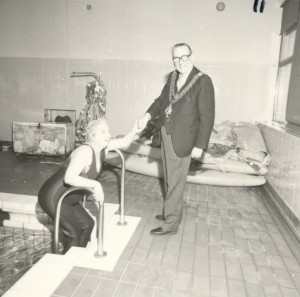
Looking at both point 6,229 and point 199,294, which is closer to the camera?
point 199,294

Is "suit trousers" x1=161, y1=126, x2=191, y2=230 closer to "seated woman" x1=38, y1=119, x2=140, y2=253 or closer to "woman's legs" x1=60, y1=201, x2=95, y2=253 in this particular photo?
"seated woman" x1=38, y1=119, x2=140, y2=253

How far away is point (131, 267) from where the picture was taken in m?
2.27

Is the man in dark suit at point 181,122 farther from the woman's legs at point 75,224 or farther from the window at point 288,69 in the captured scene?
the window at point 288,69

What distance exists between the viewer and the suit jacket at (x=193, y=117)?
2.55 meters

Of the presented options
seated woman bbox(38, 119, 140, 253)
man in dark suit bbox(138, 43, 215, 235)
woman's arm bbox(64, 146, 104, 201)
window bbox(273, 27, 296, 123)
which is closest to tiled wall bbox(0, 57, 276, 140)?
window bbox(273, 27, 296, 123)

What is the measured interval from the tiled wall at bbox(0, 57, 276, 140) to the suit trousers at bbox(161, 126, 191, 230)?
4.02 metres

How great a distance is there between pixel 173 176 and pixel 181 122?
51 cm

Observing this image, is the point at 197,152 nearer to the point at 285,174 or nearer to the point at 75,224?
the point at 75,224

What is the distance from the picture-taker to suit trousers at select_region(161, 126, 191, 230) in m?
2.71

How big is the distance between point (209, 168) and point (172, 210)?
6.83 feet

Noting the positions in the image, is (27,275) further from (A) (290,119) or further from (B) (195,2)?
(B) (195,2)

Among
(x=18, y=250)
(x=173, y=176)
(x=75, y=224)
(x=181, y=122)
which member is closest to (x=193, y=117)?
(x=181, y=122)

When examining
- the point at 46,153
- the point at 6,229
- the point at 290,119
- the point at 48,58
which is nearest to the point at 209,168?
the point at 290,119

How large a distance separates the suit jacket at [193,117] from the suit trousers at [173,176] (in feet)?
0.24
